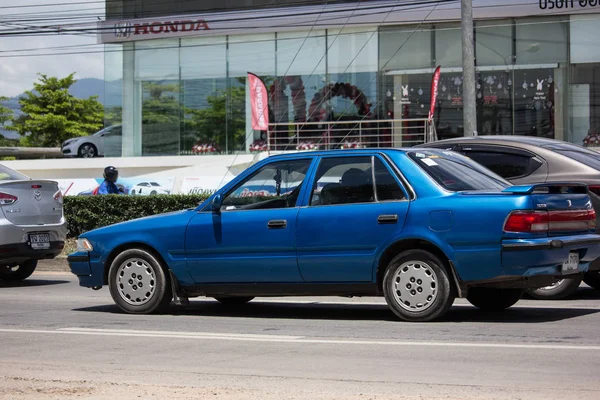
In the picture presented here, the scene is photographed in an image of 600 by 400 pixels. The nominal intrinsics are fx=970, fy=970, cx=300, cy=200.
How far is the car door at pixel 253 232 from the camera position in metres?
9.55

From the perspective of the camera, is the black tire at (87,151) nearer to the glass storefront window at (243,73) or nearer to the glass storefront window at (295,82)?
the glass storefront window at (243,73)

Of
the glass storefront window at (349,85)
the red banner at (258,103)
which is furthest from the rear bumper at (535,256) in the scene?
the glass storefront window at (349,85)

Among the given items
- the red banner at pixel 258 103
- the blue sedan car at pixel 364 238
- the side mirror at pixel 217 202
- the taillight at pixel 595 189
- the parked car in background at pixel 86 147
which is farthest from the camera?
the parked car in background at pixel 86 147

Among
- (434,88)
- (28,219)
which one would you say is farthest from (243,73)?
(28,219)

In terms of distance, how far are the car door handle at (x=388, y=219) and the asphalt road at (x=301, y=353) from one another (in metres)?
0.98

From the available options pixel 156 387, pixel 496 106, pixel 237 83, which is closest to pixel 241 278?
pixel 156 387

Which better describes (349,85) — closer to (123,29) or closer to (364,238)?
(123,29)

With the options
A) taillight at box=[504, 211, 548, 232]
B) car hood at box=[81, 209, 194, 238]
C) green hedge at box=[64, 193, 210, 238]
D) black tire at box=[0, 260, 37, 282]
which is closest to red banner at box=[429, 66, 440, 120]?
green hedge at box=[64, 193, 210, 238]

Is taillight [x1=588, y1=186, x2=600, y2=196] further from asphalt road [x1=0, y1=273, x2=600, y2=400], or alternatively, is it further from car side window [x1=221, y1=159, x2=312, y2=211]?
car side window [x1=221, y1=159, x2=312, y2=211]

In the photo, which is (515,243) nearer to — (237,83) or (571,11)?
(571,11)

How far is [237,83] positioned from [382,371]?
2931cm

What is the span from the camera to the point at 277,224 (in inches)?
376

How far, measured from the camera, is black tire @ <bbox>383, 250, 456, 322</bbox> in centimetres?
885

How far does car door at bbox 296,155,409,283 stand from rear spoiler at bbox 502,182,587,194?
1.02 meters
